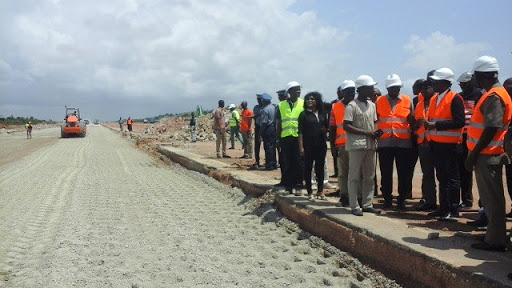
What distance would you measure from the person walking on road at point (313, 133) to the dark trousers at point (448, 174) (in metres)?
1.65

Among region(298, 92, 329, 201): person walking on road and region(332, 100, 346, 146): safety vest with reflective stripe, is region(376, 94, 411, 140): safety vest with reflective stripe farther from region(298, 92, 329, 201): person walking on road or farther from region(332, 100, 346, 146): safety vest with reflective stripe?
region(298, 92, 329, 201): person walking on road

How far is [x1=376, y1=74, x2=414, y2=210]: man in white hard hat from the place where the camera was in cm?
592

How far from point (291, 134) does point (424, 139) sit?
6.84ft

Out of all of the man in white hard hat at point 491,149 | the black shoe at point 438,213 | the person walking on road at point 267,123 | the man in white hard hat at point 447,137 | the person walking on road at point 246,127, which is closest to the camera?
the man in white hard hat at point 491,149

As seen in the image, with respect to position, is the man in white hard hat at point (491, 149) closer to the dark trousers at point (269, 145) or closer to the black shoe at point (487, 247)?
the black shoe at point (487, 247)

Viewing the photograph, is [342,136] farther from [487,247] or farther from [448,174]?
[487,247]

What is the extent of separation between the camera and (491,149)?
157 inches

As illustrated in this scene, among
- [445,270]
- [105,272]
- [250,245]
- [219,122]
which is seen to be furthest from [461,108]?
[219,122]

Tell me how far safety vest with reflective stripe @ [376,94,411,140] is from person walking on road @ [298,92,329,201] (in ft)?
2.84

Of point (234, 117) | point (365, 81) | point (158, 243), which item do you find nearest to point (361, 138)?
point (365, 81)

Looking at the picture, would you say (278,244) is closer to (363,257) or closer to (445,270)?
(363,257)

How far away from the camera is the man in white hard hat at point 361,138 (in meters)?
5.50

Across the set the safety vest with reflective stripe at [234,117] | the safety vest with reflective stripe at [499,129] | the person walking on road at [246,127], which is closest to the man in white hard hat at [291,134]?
the safety vest with reflective stripe at [499,129]

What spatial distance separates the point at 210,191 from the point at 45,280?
5.61 meters
